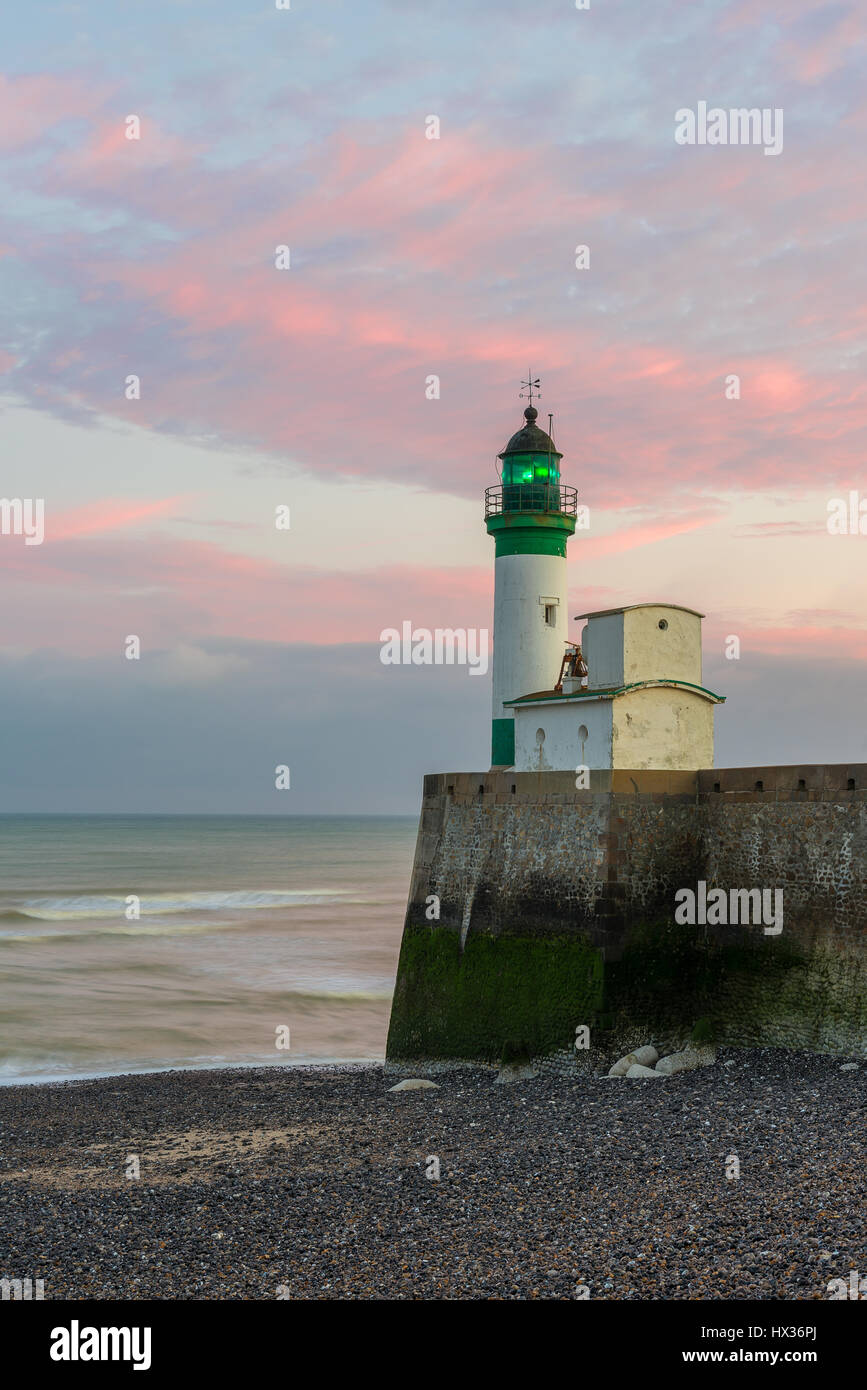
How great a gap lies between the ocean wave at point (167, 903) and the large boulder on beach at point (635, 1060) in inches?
1429

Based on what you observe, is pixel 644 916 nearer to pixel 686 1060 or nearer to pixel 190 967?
pixel 686 1060

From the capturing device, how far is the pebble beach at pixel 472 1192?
7531 mm

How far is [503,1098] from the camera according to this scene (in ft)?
42.6

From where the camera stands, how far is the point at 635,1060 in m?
13.1

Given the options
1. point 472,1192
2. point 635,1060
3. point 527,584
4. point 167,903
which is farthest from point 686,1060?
point 167,903

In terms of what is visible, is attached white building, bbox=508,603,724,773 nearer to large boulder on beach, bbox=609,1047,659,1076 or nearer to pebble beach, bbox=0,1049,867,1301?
large boulder on beach, bbox=609,1047,659,1076

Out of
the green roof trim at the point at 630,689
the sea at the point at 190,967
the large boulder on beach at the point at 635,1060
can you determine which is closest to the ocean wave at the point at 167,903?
the sea at the point at 190,967

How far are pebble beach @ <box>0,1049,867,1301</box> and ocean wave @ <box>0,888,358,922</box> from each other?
35159mm

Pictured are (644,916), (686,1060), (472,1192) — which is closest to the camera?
(472,1192)

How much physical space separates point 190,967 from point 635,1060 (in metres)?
21.6

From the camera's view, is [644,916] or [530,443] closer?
[644,916]

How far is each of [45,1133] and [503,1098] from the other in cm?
555
